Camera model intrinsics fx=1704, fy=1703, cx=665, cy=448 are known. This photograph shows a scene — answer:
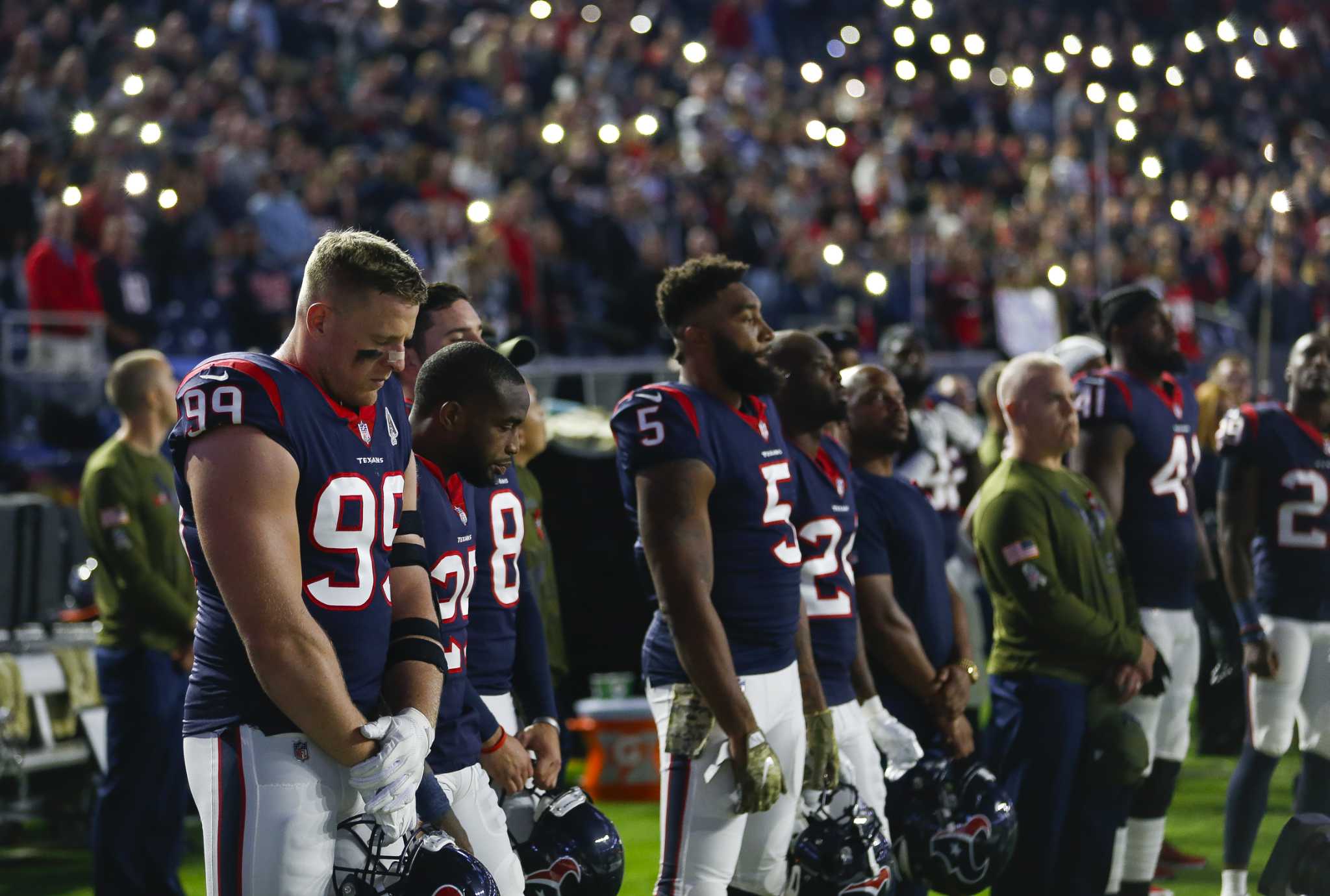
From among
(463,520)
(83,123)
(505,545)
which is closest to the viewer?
(463,520)

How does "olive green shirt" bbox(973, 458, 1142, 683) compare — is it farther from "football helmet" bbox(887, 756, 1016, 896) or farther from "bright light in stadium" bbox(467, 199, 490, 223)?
"bright light in stadium" bbox(467, 199, 490, 223)

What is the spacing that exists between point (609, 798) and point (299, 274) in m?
5.04

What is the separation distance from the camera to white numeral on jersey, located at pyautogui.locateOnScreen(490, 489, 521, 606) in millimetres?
4129

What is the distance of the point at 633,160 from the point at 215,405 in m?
12.4

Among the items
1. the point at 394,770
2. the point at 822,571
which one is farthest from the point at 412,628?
the point at 822,571

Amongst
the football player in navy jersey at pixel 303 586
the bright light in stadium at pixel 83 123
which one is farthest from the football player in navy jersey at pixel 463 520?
the bright light in stadium at pixel 83 123

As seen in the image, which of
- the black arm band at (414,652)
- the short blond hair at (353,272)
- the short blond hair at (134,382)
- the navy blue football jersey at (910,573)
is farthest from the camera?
the short blond hair at (134,382)

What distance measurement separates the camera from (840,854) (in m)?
4.39

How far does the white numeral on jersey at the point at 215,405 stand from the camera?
2998 millimetres

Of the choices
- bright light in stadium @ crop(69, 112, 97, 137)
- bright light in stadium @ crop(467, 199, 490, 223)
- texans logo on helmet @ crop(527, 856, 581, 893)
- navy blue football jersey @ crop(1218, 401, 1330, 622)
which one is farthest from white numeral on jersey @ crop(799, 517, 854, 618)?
bright light in stadium @ crop(467, 199, 490, 223)

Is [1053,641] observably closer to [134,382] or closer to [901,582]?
[901,582]

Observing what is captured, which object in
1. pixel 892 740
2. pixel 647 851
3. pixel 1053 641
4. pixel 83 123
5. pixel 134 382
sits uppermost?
pixel 83 123

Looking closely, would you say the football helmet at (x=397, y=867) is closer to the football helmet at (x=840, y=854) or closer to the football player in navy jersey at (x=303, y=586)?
the football player in navy jersey at (x=303, y=586)

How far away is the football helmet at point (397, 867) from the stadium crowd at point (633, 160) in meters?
8.11
